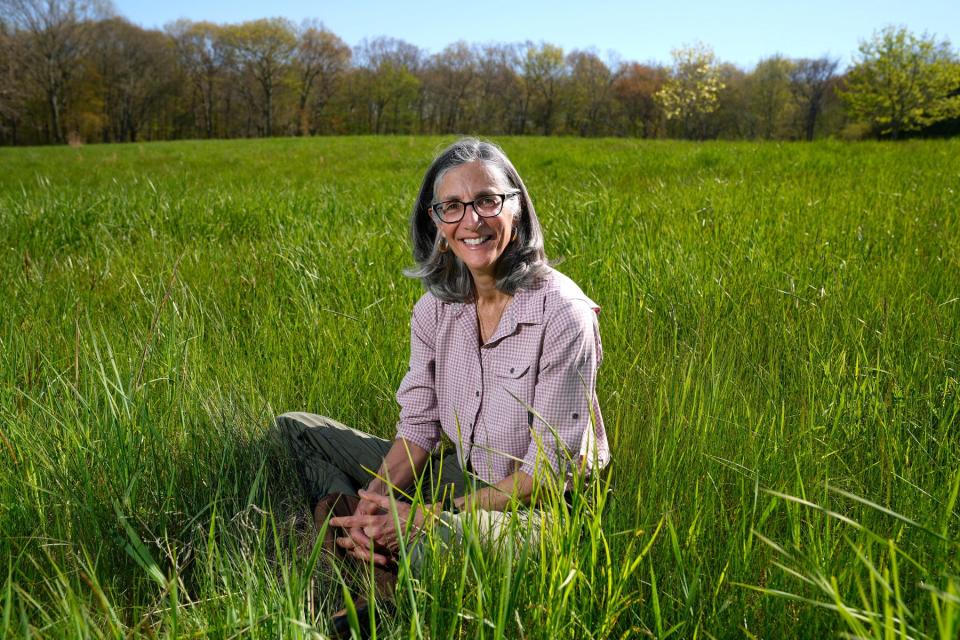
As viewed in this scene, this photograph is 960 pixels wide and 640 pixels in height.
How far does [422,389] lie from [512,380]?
39 cm

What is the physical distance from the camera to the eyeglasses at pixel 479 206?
78.9 inches

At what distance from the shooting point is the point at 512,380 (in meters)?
2.04

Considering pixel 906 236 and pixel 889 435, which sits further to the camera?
pixel 906 236

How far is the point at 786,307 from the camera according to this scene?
3.19m

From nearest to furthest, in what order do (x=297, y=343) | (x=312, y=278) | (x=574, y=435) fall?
(x=574, y=435), (x=297, y=343), (x=312, y=278)

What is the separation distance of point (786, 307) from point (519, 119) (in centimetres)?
6772

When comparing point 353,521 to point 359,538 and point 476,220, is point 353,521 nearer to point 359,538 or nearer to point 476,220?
point 359,538

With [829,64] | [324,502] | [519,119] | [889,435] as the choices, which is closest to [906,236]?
[889,435]

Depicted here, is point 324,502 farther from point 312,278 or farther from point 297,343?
point 312,278

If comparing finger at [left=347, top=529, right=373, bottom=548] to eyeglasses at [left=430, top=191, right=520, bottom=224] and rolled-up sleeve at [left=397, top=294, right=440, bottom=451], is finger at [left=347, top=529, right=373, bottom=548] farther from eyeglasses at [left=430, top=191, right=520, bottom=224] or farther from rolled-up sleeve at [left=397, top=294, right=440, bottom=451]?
eyeglasses at [left=430, top=191, right=520, bottom=224]

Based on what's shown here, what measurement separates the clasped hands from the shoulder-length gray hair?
672 millimetres

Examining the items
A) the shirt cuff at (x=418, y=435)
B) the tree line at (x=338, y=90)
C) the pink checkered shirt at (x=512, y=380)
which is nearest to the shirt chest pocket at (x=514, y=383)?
the pink checkered shirt at (x=512, y=380)

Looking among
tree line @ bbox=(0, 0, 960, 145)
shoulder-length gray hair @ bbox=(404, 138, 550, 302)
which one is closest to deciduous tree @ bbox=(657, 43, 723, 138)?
tree line @ bbox=(0, 0, 960, 145)

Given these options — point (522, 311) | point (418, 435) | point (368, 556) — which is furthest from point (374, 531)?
point (522, 311)
